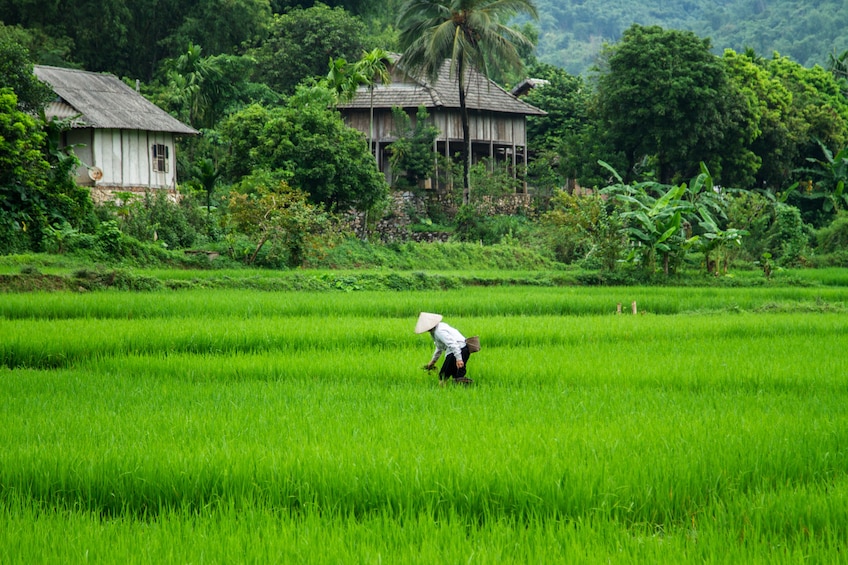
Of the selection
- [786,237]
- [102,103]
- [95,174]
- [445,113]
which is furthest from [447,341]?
[445,113]

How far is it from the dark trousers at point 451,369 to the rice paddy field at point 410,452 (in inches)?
5.4

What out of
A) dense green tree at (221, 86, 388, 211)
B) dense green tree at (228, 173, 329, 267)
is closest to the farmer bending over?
dense green tree at (228, 173, 329, 267)

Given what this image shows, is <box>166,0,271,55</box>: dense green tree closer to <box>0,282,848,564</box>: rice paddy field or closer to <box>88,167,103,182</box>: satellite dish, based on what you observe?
<box>88,167,103,182</box>: satellite dish

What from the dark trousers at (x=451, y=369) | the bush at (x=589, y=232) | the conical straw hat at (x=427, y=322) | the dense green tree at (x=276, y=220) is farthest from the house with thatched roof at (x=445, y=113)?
the conical straw hat at (x=427, y=322)

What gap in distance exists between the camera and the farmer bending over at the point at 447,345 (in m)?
6.38

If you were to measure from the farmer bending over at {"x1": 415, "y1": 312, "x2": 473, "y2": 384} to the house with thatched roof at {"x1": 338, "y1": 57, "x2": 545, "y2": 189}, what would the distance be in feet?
76.4

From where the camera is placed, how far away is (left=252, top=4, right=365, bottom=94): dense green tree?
3288 cm

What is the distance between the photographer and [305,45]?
33031 millimetres

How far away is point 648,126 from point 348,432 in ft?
80.0

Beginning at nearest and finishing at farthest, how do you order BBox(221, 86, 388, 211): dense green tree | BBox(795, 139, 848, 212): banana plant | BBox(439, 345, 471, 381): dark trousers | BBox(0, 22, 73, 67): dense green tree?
BBox(439, 345, 471, 381): dark trousers < BBox(221, 86, 388, 211): dense green tree < BBox(795, 139, 848, 212): banana plant < BBox(0, 22, 73, 67): dense green tree

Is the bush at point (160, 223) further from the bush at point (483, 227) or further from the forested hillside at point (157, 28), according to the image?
the forested hillside at point (157, 28)

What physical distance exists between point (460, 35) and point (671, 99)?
662cm

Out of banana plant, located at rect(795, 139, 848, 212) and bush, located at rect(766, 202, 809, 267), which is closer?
bush, located at rect(766, 202, 809, 267)

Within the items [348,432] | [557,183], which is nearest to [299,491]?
[348,432]
